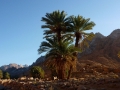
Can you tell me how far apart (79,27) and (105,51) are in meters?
48.5

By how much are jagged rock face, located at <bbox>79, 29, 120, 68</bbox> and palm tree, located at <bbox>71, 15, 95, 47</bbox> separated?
3634 centimetres

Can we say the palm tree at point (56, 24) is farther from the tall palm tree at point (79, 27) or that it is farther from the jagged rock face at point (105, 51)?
the jagged rock face at point (105, 51)

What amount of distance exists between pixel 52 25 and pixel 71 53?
4.33m

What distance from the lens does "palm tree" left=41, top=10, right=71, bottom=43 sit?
24.7 meters

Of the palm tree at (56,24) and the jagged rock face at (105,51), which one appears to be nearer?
the palm tree at (56,24)

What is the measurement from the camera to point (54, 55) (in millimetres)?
22141

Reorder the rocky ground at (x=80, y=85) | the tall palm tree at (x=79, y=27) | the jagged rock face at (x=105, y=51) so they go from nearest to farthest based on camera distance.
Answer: the rocky ground at (x=80, y=85), the tall palm tree at (x=79, y=27), the jagged rock face at (x=105, y=51)

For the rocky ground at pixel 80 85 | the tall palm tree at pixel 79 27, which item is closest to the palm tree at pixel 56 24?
the tall palm tree at pixel 79 27

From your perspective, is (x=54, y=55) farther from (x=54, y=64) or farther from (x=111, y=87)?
(x=111, y=87)

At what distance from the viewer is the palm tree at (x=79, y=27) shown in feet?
80.6

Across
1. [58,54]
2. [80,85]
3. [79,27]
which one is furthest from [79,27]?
[80,85]

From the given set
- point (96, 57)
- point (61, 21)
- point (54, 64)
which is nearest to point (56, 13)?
point (61, 21)

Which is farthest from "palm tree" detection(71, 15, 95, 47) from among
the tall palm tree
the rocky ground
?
the rocky ground

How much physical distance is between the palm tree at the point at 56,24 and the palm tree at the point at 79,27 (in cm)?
69
